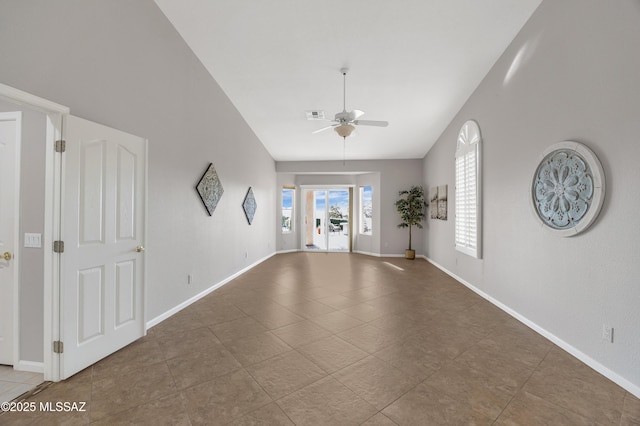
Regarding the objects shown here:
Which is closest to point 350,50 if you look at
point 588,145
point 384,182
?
point 588,145

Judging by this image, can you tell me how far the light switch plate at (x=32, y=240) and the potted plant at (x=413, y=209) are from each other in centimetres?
725

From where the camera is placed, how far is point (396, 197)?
8.20m

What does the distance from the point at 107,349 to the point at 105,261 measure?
0.81 meters

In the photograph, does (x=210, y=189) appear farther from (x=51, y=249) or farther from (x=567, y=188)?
(x=567, y=188)

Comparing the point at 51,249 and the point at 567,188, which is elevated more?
the point at 567,188

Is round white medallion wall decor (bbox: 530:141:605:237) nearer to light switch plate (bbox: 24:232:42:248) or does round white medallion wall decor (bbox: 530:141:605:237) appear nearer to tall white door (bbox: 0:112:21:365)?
light switch plate (bbox: 24:232:42:248)

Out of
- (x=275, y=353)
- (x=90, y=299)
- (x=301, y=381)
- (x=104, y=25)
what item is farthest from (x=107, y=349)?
(x=104, y=25)

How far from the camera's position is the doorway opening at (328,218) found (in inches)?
361

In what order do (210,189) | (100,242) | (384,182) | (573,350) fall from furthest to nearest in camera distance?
(384,182) < (210,189) < (573,350) < (100,242)

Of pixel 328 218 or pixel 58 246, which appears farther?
pixel 328 218

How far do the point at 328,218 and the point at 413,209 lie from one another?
2.85 meters

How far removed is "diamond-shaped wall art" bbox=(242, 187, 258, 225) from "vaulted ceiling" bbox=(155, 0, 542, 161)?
5.46ft

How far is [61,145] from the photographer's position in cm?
211

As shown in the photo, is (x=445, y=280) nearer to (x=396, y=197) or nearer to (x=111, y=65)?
(x=396, y=197)
